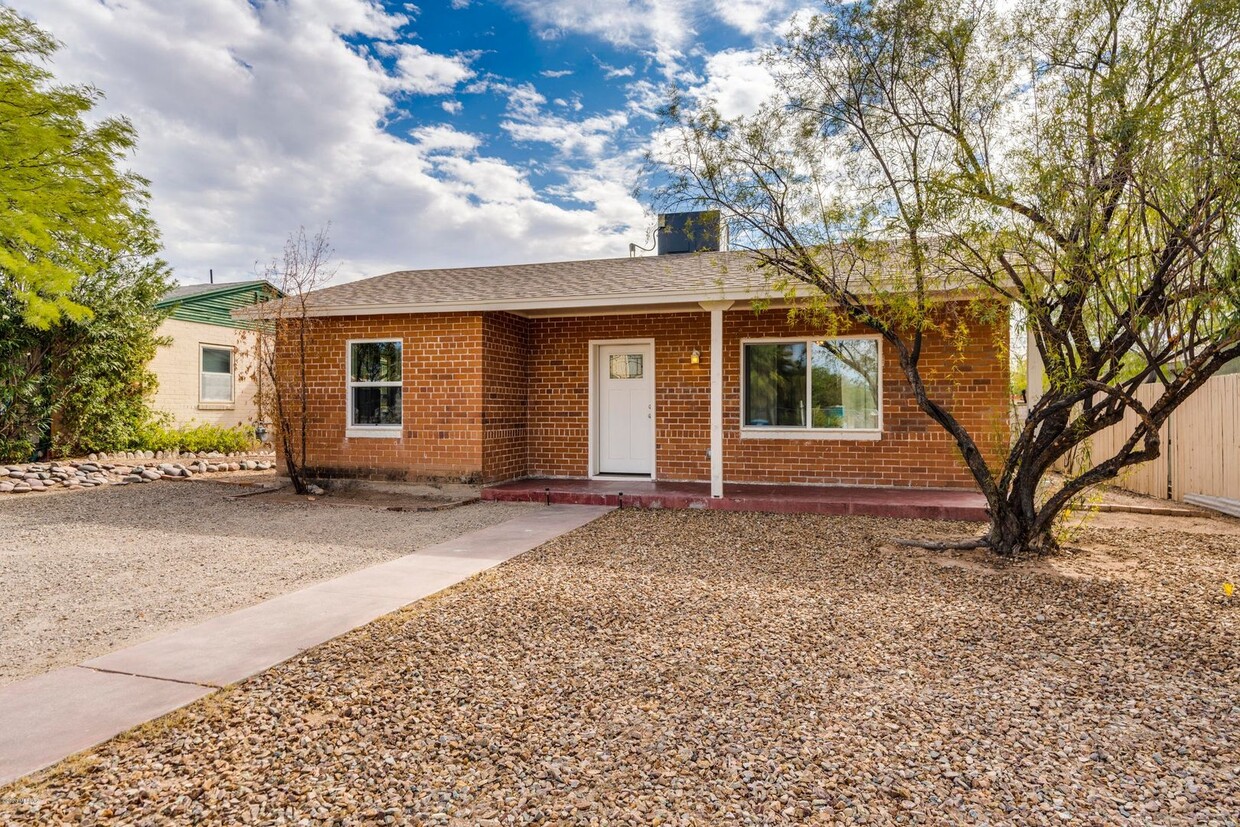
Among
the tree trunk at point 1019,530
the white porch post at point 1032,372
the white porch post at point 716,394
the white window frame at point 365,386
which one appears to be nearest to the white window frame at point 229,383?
the white window frame at point 365,386

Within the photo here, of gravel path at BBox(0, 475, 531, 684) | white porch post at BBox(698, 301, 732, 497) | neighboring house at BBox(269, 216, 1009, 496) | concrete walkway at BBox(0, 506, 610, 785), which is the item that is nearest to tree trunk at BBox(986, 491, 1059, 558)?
neighboring house at BBox(269, 216, 1009, 496)

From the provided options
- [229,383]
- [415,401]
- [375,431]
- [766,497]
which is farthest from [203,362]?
[766,497]

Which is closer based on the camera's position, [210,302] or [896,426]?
[896,426]

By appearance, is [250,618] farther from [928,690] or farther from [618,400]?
[618,400]

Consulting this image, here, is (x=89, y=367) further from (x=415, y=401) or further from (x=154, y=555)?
(x=154, y=555)

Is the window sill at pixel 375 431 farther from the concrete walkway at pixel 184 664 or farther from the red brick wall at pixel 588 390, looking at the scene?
the concrete walkway at pixel 184 664

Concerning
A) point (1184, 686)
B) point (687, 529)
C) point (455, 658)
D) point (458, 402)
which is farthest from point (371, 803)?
point (458, 402)

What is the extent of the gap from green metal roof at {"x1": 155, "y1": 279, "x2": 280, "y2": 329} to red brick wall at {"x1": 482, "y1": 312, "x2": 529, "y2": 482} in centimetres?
762

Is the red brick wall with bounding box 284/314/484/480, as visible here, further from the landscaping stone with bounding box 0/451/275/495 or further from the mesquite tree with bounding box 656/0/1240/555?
the mesquite tree with bounding box 656/0/1240/555

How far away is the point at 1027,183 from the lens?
538 centimetres

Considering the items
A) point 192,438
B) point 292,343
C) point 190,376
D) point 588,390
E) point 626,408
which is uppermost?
point 292,343

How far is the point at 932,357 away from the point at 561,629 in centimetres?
717

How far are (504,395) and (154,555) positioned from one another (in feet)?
16.8

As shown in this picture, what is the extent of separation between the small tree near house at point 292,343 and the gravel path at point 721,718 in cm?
654
